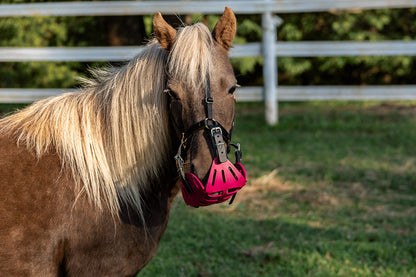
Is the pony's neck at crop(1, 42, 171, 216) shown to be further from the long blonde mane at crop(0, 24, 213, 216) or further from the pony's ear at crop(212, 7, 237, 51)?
the pony's ear at crop(212, 7, 237, 51)

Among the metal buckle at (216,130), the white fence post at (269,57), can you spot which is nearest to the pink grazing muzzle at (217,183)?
the metal buckle at (216,130)

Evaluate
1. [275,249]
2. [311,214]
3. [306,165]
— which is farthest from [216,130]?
[306,165]

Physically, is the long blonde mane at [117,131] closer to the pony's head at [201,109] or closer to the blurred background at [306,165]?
the pony's head at [201,109]

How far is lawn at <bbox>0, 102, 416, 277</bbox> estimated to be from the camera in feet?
12.3

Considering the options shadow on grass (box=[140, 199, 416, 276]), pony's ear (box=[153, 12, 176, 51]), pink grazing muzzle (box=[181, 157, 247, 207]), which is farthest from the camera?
shadow on grass (box=[140, 199, 416, 276])

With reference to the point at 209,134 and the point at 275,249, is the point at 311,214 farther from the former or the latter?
the point at 209,134

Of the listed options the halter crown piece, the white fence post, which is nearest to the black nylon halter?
the halter crown piece

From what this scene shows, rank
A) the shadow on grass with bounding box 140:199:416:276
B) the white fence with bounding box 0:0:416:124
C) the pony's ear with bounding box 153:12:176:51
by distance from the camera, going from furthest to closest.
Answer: the white fence with bounding box 0:0:416:124, the shadow on grass with bounding box 140:199:416:276, the pony's ear with bounding box 153:12:176:51

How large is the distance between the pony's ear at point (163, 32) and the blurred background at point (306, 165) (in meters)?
0.55

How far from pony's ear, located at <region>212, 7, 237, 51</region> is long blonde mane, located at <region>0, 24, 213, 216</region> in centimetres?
7

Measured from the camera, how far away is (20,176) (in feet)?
7.41

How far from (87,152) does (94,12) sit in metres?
5.95

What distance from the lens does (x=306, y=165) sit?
602 cm

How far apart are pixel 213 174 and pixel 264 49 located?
5792mm
